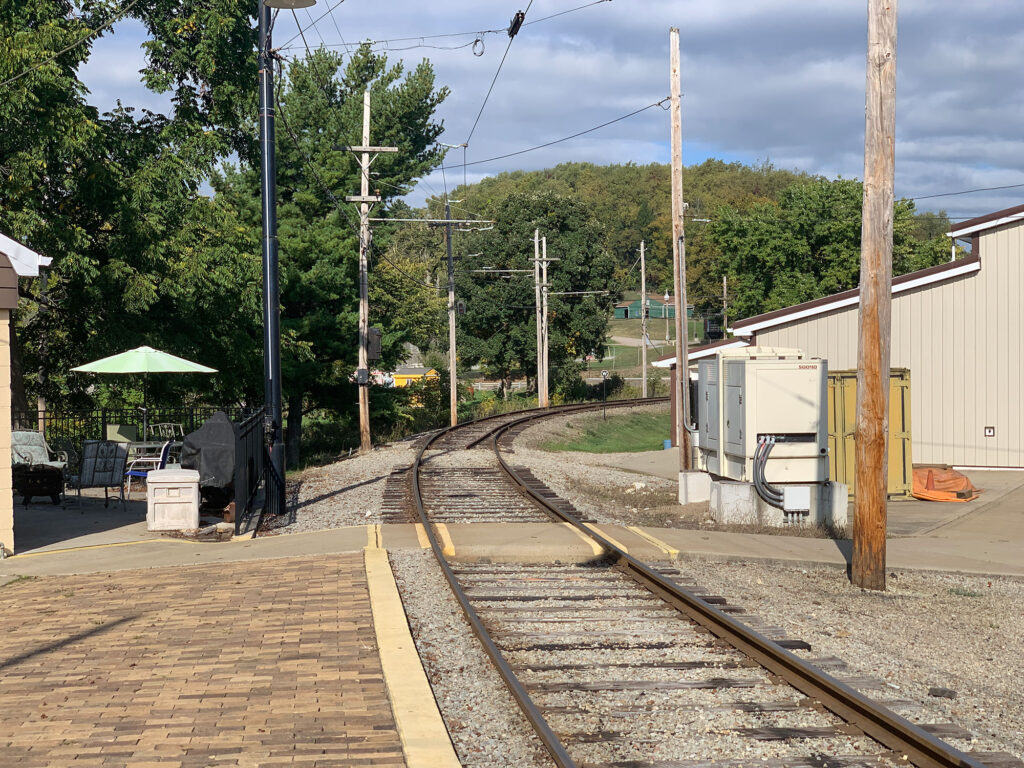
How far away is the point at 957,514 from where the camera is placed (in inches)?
650

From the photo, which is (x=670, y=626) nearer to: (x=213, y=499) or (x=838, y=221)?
(x=213, y=499)

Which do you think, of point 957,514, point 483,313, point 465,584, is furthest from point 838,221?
point 465,584

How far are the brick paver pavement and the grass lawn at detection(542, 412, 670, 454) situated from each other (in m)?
22.7

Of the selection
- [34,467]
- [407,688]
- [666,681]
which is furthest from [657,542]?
[34,467]

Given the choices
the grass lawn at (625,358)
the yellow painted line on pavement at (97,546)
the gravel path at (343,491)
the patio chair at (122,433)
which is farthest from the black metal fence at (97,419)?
the grass lawn at (625,358)

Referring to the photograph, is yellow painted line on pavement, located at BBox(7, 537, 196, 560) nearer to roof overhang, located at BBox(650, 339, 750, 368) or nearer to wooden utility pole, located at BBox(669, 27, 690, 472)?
wooden utility pole, located at BBox(669, 27, 690, 472)

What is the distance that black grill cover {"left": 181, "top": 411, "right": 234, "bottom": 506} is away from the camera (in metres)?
13.5

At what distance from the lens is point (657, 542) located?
12.5 m

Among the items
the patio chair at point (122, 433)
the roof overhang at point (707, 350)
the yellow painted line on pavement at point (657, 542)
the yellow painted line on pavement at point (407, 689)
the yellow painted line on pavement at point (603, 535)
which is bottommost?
the yellow painted line on pavement at point (407, 689)

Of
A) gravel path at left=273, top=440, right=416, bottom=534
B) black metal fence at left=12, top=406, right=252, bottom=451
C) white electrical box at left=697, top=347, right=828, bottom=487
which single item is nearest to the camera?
gravel path at left=273, top=440, right=416, bottom=534

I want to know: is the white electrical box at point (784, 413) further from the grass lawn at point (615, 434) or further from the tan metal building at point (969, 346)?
the grass lawn at point (615, 434)

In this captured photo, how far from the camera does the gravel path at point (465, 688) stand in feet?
18.5

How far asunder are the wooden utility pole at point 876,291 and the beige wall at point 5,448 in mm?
9117

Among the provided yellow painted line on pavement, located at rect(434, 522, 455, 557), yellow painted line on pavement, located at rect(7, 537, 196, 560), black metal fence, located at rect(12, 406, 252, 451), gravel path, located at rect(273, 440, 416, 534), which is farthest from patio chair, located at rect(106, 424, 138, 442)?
yellow painted line on pavement, located at rect(434, 522, 455, 557)
